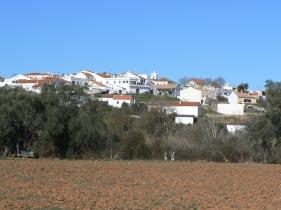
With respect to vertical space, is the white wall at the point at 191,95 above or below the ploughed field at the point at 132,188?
above

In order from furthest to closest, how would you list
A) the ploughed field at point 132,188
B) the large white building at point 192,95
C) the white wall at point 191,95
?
the white wall at point 191,95, the large white building at point 192,95, the ploughed field at point 132,188

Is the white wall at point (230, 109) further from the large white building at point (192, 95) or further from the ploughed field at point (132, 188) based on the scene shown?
the ploughed field at point (132, 188)

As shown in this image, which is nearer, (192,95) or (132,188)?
(132,188)

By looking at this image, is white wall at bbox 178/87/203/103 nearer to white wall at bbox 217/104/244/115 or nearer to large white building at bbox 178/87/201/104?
large white building at bbox 178/87/201/104

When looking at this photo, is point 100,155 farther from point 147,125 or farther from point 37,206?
point 37,206

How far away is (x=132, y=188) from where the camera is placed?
28.2m

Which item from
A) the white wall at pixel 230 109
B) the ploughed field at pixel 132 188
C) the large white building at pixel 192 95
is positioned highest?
the large white building at pixel 192 95

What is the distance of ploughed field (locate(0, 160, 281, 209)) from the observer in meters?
22.1

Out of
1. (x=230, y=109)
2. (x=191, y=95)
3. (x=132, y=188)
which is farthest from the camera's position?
(x=191, y=95)

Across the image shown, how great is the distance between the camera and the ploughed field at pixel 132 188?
22141 millimetres

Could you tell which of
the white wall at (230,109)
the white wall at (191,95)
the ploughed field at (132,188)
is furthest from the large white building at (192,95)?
the ploughed field at (132,188)

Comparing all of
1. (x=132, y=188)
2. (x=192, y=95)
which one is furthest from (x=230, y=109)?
(x=132, y=188)

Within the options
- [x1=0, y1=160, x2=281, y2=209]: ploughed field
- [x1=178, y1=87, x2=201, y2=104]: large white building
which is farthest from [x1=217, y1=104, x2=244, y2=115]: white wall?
[x1=0, y1=160, x2=281, y2=209]: ploughed field

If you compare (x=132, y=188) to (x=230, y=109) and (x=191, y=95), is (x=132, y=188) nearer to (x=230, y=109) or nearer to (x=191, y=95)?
(x=230, y=109)
